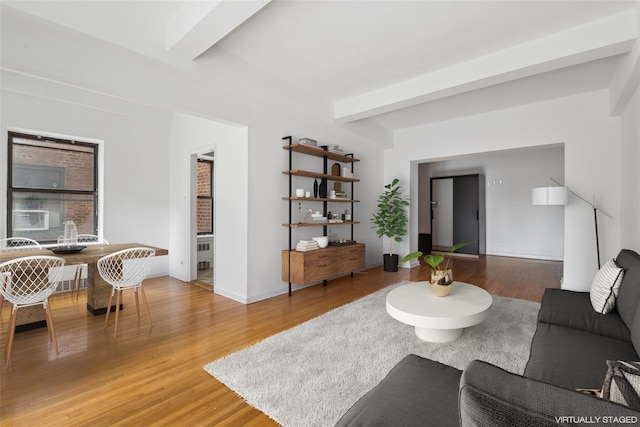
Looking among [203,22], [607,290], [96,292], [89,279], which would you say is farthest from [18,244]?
[607,290]

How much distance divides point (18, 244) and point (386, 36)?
221 inches

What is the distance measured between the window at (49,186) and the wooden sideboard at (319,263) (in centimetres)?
343

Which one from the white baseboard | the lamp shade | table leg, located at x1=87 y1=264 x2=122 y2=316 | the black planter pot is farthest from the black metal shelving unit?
the white baseboard

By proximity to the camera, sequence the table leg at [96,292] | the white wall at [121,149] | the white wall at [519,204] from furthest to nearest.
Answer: the white wall at [519,204] < the white wall at [121,149] < the table leg at [96,292]

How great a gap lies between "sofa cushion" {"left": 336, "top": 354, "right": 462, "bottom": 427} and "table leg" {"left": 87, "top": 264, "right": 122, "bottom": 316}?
3.54 m

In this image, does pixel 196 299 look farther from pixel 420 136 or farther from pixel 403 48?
pixel 420 136

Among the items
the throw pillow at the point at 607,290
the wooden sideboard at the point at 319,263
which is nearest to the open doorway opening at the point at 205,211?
the wooden sideboard at the point at 319,263

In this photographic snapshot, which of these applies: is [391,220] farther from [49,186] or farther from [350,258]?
[49,186]

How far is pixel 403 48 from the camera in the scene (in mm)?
3277

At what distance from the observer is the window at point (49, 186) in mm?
4273

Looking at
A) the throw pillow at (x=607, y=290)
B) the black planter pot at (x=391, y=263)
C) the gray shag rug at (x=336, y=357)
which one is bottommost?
the gray shag rug at (x=336, y=357)

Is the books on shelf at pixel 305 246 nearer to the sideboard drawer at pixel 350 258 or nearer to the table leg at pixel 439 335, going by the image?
the sideboard drawer at pixel 350 258

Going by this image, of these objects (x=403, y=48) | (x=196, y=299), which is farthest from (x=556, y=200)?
(x=196, y=299)

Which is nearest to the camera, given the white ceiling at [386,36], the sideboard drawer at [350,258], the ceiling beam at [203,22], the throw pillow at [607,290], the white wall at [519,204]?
the throw pillow at [607,290]
